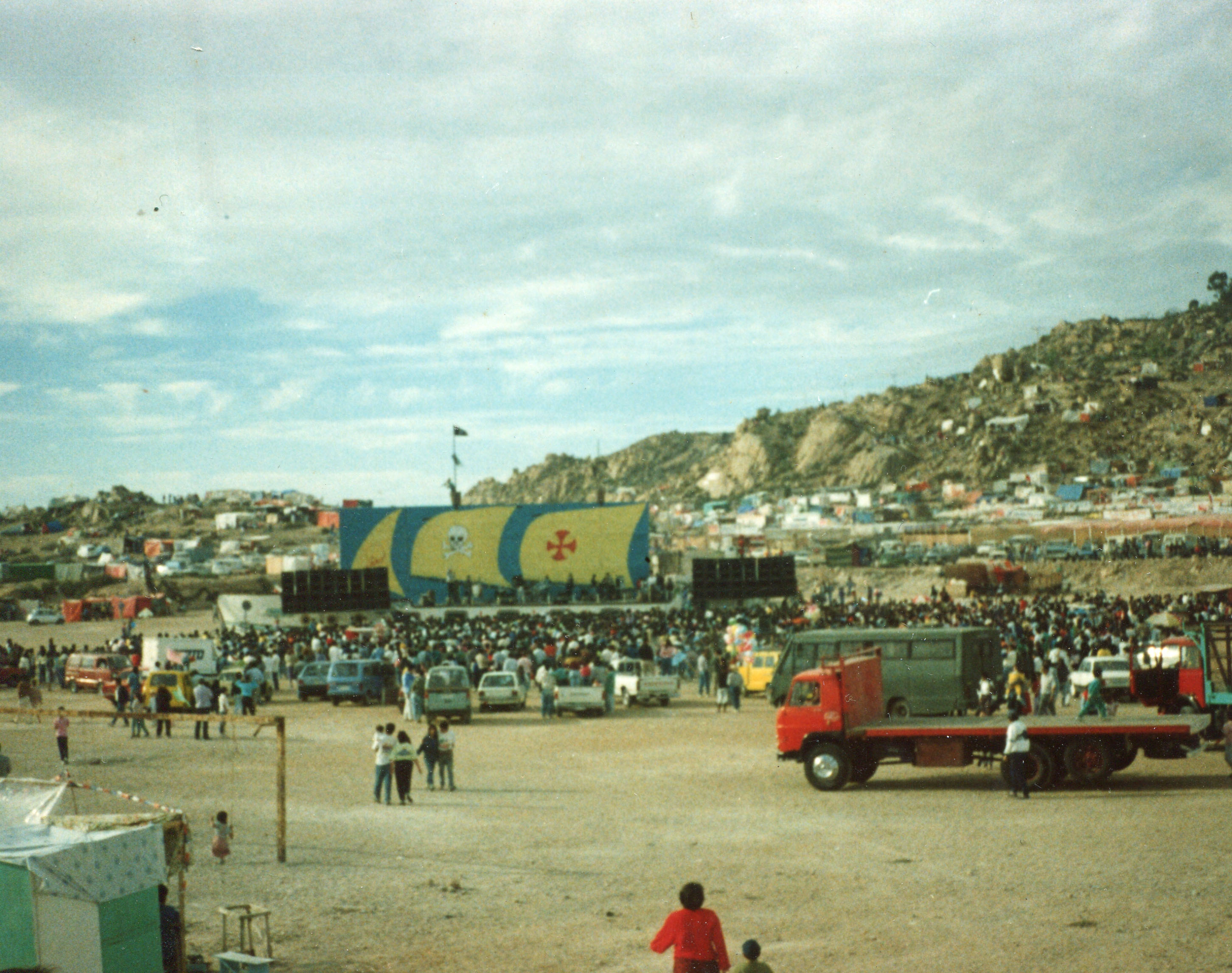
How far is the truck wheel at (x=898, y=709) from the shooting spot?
23625 millimetres

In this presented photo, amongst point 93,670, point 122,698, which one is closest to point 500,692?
point 122,698

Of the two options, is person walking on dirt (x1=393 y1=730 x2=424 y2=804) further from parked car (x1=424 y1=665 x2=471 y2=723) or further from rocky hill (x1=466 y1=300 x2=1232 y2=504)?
rocky hill (x1=466 y1=300 x2=1232 y2=504)

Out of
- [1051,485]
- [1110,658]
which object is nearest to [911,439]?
[1051,485]

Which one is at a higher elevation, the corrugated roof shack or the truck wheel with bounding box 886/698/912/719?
the corrugated roof shack

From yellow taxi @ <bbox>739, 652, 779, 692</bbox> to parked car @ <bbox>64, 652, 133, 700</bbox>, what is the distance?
1910 centimetres

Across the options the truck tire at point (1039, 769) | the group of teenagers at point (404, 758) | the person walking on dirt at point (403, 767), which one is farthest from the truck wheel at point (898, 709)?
the person walking on dirt at point (403, 767)

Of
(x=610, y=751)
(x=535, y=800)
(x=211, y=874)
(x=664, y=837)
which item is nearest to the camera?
(x=211, y=874)

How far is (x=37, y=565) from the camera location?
90.7 metres

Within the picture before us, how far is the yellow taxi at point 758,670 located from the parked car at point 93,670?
19.1 metres

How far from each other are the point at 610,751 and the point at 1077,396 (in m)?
133

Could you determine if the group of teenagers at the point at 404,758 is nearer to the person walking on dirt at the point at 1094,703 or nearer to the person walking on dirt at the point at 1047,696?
the person walking on dirt at the point at 1094,703

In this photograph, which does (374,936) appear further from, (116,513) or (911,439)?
(116,513)

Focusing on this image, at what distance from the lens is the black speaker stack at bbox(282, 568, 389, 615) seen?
48250 millimetres

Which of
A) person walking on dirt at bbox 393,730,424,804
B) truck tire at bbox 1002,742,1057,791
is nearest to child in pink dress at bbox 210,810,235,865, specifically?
person walking on dirt at bbox 393,730,424,804
